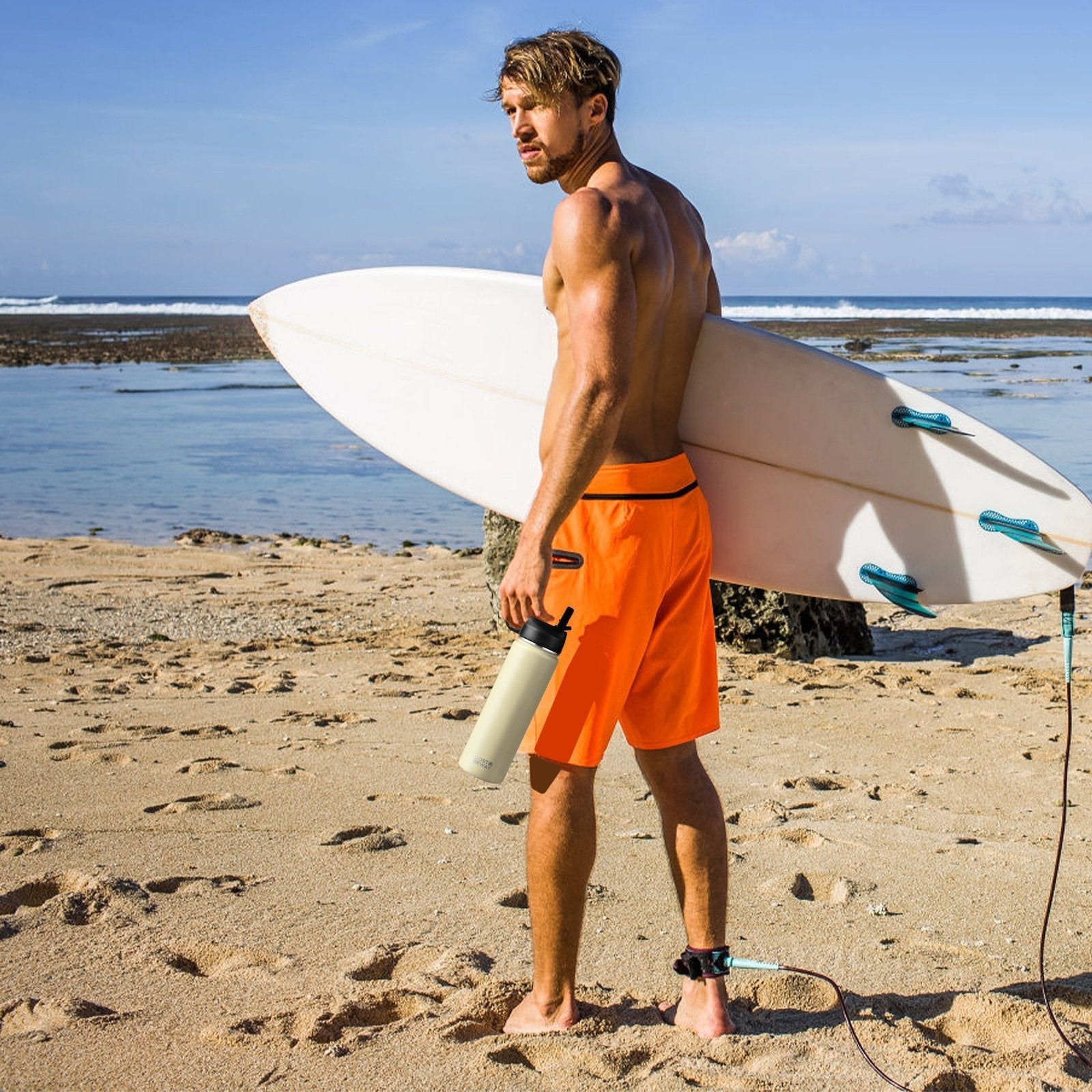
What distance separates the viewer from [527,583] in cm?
223

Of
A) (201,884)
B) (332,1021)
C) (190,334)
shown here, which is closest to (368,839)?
(201,884)

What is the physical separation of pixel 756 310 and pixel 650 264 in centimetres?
5838

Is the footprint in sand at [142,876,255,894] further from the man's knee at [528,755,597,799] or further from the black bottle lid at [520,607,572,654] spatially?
the black bottle lid at [520,607,572,654]

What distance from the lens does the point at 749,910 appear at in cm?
301

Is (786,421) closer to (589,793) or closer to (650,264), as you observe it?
(650,264)

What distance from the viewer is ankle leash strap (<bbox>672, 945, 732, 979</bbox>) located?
2.42 metres

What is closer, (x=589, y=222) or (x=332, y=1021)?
(x=589, y=222)

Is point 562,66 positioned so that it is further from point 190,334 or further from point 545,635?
point 190,334

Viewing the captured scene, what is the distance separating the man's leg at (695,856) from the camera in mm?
2416

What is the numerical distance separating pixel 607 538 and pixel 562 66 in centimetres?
87

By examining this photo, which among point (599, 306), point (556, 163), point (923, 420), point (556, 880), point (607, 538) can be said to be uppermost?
point (556, 163)

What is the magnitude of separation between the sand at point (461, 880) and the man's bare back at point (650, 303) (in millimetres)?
1128

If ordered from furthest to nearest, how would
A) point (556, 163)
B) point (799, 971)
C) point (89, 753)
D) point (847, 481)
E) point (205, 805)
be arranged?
point (89, 753) → point (205, 805) → point (847, 481) → point (799, 971) → point (556, 163)

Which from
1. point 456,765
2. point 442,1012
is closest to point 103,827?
point 456,765
